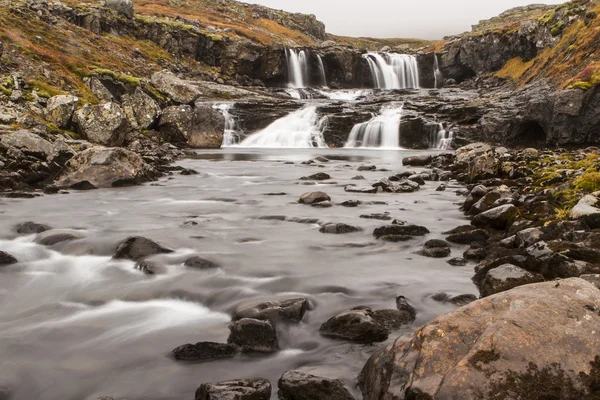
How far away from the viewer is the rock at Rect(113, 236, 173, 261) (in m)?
8.55

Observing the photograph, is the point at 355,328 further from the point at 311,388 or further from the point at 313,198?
the point at 313,198

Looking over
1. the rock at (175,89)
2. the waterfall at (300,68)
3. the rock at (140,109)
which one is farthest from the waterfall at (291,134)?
the waterfall at (300,68)

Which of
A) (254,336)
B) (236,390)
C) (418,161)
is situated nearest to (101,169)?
(254,336)

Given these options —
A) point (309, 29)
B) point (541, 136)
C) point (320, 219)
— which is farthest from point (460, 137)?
point (309, 29)

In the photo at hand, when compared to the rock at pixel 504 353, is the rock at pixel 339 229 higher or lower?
lower

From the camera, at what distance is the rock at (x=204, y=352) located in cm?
515

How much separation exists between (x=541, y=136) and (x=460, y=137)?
5331 millimetres

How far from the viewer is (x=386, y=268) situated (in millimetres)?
8195

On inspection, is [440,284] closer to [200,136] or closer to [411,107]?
[200,136]

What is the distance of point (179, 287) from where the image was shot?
7.34 metres

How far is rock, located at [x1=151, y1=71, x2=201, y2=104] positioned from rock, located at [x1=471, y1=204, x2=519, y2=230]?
92.6 feet

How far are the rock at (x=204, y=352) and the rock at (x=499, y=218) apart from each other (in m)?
6.47

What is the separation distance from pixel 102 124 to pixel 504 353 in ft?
82.7

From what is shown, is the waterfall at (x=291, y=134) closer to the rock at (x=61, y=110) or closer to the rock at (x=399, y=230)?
the rock at (x=61, y=110)
